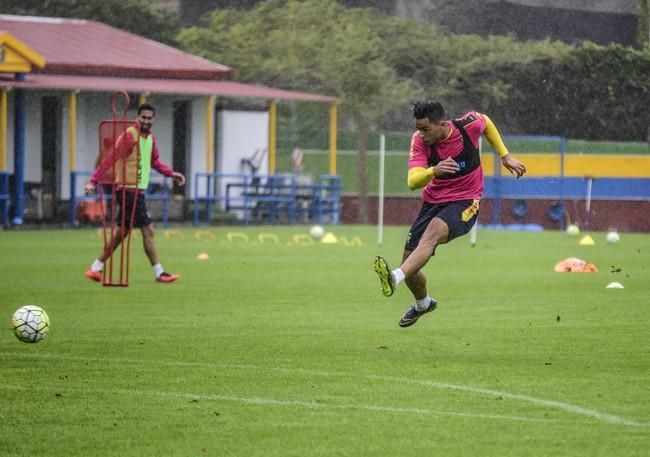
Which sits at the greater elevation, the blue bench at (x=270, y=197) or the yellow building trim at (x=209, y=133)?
the yellow building trim at (x=209, y=133)

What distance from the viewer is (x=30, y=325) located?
1185 centimetres

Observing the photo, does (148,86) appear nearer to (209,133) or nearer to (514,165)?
(209,133)

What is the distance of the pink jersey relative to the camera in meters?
12.6

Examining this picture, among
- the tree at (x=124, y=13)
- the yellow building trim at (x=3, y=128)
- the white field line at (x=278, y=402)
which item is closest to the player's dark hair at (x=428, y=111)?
the white field line at (x=278, y=402)

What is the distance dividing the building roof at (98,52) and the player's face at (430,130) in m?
27.5

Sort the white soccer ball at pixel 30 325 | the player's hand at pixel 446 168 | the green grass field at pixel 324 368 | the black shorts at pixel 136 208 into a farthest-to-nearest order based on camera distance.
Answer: the black shorts at pixel 136 208, the player's hand at pixel 446 168, the white soccer ball at pixel 30 325, the green grass field at pixel 324 368

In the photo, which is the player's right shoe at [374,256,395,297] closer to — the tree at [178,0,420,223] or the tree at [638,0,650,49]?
the tree at [638,0,650,49]

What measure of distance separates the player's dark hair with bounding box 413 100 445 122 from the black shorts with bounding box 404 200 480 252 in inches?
31.2

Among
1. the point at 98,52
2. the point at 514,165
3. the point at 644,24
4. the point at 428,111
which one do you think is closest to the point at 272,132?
the point at 98,52

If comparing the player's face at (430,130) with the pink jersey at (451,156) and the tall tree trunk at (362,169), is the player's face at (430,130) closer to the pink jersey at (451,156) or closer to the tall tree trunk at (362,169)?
the pink jersey at (451,156)

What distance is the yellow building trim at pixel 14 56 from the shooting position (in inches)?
1398

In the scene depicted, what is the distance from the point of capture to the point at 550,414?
28.2ft

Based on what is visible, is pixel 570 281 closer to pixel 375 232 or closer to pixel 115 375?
pixel 115 375

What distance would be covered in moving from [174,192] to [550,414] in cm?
3298
